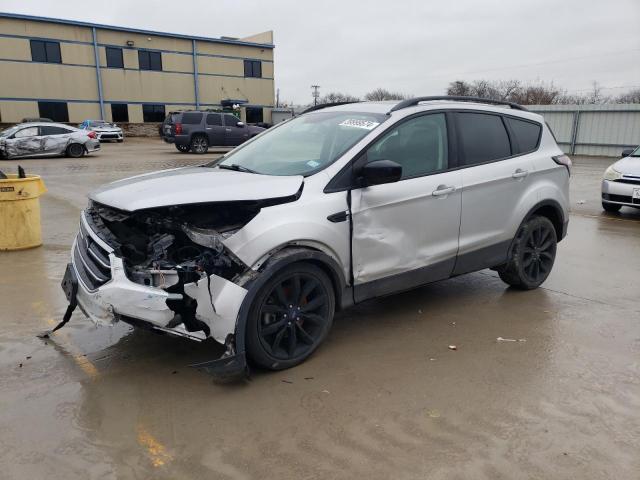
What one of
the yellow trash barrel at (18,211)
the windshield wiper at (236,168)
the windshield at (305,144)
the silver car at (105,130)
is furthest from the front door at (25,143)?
the windshield wiper at (236,168)

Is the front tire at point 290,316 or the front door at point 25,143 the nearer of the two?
the front tire at point 290,316

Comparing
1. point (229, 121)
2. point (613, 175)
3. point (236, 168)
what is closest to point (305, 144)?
point (236, 168)

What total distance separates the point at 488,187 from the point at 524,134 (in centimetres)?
94

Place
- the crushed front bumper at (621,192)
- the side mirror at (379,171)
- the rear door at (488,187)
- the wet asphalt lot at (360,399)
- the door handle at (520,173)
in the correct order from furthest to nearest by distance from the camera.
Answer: the crushed front bumper at (621,192), the door handle at (520,173), the rear door at (488,187), the side mirror at (379,171), the wet asphalt lot at (360,399)

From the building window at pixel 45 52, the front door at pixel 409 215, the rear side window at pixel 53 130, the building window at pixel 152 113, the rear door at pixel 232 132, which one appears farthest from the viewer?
the building window at pixel 152 113

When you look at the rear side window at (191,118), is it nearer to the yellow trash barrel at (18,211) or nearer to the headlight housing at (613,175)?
the yellow trash barrel at (18,211)

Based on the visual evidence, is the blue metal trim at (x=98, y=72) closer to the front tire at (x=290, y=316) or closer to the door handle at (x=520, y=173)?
the door handle at (x=520, y=173)

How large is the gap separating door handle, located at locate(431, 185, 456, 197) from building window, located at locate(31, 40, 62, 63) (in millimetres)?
39146

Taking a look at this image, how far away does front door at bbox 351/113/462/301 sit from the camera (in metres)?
3.90

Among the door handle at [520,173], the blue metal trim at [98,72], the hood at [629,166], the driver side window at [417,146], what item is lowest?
the hood at [629,166]

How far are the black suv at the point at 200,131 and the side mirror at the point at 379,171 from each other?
2028 cm

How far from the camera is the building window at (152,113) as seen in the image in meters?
40.8

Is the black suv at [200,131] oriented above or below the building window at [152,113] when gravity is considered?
below

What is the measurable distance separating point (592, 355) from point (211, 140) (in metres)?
21.6
